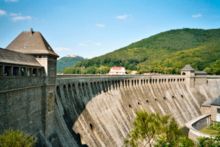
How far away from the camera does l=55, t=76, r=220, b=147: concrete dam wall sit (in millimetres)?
35438

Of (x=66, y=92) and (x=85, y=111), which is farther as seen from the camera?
(x=85, y=111)

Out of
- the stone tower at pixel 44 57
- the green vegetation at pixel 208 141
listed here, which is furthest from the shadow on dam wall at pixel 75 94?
the green vegetation at pixel 208 141

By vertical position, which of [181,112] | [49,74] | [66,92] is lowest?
[181,112]

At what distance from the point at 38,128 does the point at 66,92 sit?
10.7 m

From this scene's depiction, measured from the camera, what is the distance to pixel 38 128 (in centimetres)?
2642

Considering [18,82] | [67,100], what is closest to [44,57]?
[18,82]

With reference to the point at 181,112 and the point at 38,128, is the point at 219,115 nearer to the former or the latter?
the point at 181,112

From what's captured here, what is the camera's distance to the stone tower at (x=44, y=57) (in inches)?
1093

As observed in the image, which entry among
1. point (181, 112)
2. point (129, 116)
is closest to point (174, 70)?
point (181, 112)

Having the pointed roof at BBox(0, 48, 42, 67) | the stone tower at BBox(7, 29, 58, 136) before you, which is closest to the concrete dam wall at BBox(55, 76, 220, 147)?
the stone tower at BBox(7, 29, 58, 136)

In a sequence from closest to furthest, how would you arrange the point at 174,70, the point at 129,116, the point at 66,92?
the point at 66,92 → the point at 129,116 → the point at 174,70

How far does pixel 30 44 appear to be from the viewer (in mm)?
28625

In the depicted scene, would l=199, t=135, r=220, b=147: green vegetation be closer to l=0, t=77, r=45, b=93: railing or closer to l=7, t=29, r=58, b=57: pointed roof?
l=0, t=77, r=45, b=93: railing

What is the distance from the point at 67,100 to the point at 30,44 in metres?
10.7
